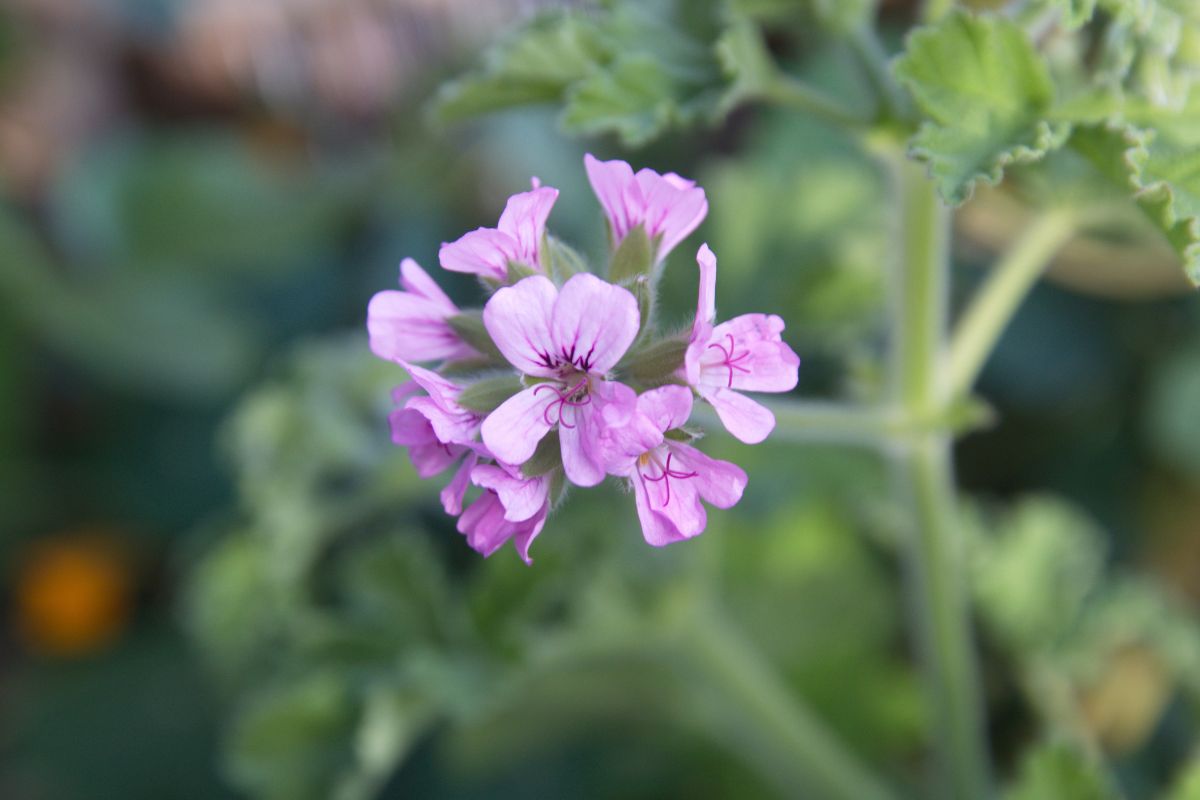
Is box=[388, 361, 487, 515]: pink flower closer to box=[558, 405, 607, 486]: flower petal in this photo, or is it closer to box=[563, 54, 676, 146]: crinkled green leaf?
box=[558, 405, 607, 486]: flower petal

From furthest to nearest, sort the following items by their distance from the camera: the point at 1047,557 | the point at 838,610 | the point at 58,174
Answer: the point at 58,174 → the point at 838,610 → the point at 1047,557

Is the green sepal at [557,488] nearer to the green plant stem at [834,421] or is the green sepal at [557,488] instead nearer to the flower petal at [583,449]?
the flower petal at [583,449]

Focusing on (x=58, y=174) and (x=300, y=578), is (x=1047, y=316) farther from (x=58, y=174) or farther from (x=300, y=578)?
(x=58, y=174)

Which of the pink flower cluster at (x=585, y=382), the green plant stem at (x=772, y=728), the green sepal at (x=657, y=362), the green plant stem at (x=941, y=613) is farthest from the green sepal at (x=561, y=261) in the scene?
the green plant stem at (x=772, y=728)

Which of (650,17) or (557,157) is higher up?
(650,17)

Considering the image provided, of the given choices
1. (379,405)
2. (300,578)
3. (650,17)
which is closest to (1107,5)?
(650,17)

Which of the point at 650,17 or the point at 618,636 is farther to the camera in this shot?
the point at 618,636

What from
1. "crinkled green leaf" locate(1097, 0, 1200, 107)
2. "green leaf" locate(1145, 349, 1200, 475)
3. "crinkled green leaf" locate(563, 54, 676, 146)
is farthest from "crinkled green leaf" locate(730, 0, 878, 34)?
"green leaf" locate(1145, 349, 1200, 475)
